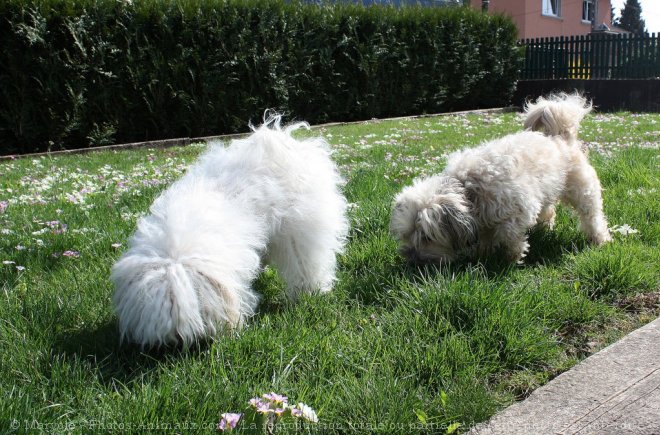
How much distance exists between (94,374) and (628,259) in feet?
10.5

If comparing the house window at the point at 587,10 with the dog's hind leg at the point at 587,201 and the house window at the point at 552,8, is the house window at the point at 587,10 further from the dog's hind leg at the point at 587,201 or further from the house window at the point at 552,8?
the dog's hind leg at the point at 587,201

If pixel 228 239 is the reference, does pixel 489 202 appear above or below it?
below

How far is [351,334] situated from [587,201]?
8.26 feet

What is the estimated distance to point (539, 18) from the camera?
31.1 metres

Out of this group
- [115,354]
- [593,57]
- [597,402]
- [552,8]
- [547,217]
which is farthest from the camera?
[552,8]

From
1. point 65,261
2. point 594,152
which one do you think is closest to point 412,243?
point 65,261

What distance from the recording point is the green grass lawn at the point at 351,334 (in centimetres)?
236

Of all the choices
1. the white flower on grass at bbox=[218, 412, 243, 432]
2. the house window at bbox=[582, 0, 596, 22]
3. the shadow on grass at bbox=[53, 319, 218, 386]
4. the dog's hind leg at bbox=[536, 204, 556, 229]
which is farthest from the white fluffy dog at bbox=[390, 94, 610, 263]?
the house window at bbox=[582, 0, 596, 22]

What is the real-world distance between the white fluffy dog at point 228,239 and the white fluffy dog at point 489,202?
532 millimetres

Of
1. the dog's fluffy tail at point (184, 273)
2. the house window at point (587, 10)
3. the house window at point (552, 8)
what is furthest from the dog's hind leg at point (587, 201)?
the house window at point (587, 10)

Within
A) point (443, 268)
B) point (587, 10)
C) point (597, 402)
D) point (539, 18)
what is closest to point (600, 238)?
point (443, 268)

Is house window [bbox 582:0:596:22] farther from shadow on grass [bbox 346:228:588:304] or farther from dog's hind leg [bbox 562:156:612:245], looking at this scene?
shadow on grass [bbox 346:228:588:304]

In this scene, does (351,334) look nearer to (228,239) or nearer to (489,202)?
(228,239)

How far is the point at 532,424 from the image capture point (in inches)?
88.7
